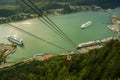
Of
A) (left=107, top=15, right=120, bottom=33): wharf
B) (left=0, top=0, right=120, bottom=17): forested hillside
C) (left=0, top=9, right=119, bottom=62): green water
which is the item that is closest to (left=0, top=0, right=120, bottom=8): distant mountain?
(left=0, top=0, right=120, bottom=17): forested hillside

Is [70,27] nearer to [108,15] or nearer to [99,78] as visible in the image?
[108,15]

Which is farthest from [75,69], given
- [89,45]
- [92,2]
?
[92,2]

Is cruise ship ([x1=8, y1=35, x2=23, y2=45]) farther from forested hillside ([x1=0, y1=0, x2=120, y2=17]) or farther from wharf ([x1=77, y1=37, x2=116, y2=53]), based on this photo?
forested hillside ([x1=0, y1=0, x2=120, y2=17])

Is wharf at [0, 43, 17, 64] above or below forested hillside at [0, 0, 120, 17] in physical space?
above

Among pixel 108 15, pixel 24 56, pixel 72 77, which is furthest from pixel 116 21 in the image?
pixel 72 77

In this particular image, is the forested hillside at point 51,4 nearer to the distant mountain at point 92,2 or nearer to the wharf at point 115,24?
the distant mountain at point 92,2

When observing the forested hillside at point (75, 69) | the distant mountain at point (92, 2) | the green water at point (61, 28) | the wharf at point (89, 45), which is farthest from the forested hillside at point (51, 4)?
the forested hillside at point (75, 69)
